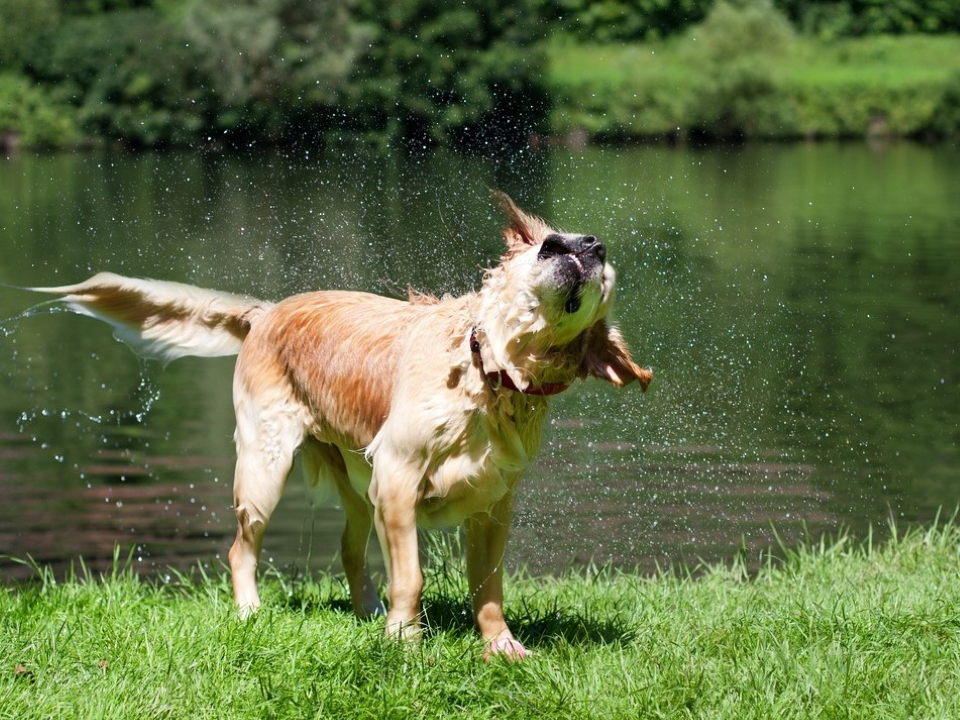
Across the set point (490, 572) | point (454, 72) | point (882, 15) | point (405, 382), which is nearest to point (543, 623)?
point (490, 572)

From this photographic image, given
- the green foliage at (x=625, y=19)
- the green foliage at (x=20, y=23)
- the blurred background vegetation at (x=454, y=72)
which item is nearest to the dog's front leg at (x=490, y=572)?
the blurred background vegetation at (x=454, y=72)

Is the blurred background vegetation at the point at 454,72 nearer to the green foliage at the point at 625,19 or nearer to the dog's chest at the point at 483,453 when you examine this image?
the green foliage at the point at 625,19

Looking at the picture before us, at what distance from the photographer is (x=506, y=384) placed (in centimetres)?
467

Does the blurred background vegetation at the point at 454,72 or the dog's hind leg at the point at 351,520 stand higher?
the dog's hind leg at the point at 351,520

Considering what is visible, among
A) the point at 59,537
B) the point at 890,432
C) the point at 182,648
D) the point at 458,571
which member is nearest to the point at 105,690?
the point at 182,648

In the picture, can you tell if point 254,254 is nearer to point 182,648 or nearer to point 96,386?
point 96,386

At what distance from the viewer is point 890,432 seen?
11.6m

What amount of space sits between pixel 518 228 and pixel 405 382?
757 millimetres

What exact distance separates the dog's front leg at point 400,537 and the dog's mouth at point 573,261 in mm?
996

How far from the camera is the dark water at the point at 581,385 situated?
9148 millimetres

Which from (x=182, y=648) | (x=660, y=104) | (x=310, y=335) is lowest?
(x=660, y=104)

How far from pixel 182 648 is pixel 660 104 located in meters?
42.9

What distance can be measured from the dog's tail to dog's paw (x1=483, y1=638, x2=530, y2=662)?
2114 mm

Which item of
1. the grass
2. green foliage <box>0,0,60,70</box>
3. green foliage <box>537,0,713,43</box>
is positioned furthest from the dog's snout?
green foliage <box>0,0,60,70</box>
